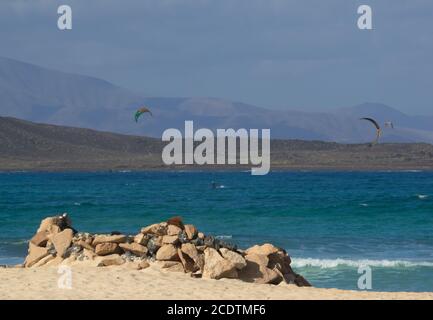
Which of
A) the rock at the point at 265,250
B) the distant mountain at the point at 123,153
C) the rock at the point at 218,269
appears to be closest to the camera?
the rock at the point at 218,269

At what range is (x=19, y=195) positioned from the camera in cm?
7269

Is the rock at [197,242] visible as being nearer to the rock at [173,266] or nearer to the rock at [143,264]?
the rock at [173,266]

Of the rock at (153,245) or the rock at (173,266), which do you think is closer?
the rock at (173,266)

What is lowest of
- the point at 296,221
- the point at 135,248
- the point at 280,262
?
the point at 296,221

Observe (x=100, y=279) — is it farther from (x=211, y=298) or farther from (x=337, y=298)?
(x=337, y=298)

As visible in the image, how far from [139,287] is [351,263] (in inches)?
455

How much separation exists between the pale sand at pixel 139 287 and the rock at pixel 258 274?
1.35 feet

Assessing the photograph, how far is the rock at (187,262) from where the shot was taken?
18625 millimetres

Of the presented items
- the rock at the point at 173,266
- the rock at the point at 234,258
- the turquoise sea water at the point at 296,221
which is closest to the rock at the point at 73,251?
the rock at the point at 173,266

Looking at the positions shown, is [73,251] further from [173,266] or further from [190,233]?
[190,233]

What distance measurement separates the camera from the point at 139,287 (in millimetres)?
16781

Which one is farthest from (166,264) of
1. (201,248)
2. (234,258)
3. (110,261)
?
(234,258)
